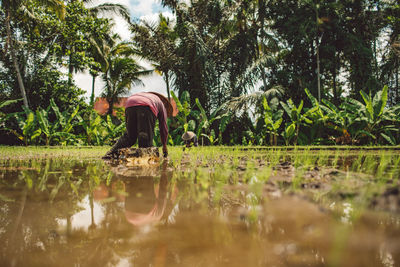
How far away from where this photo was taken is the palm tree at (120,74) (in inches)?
725

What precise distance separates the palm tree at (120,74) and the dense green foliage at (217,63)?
11.6ft

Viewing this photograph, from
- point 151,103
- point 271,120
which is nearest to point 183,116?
point 271,120

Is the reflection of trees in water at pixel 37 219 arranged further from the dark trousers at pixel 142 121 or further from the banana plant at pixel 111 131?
the banana plant at pixel 111 131

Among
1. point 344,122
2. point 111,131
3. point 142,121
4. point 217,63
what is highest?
point 217,63

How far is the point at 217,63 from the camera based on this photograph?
1336 centimetres

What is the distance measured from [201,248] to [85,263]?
31 centimetres

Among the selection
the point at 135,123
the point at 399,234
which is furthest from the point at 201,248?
the point at 135,123

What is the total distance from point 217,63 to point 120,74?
9.18 metres

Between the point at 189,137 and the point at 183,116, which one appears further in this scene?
the point at 183,116

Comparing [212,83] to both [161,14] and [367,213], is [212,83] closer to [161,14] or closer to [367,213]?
[161,14]

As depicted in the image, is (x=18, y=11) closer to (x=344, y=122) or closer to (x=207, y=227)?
(x=344, y=122)

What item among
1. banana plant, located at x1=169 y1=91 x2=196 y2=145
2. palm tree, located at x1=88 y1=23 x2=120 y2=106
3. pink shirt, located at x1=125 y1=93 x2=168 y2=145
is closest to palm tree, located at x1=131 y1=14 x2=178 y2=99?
palm tree, located at x1=88 y1=23 x2=120 y2=106

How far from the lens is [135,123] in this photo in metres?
3.91

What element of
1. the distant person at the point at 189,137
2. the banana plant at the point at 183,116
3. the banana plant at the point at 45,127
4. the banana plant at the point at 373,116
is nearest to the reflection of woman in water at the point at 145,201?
the distant person at the point at 189,137
